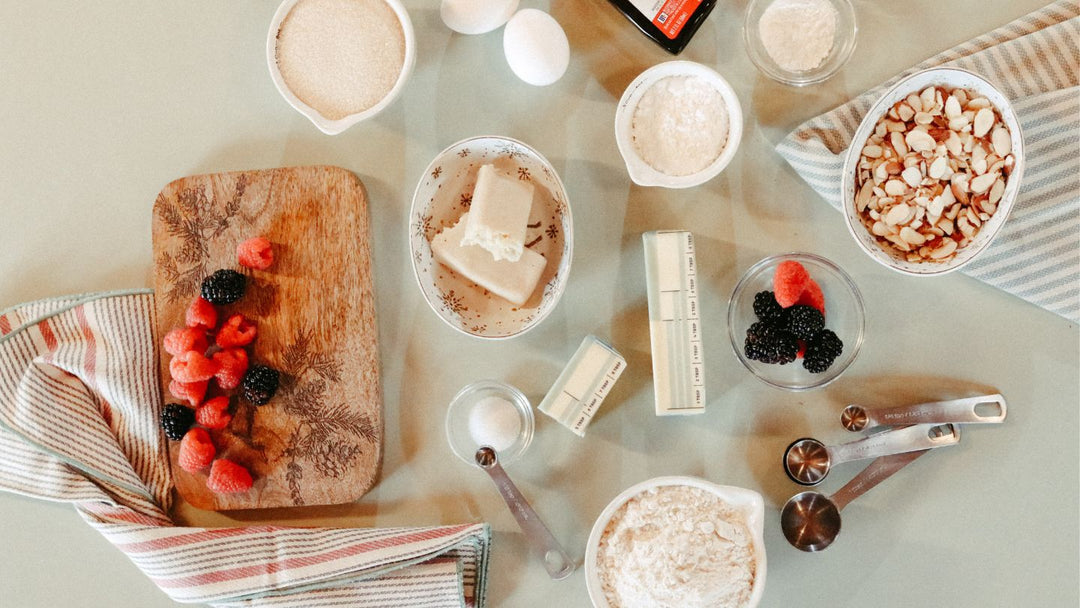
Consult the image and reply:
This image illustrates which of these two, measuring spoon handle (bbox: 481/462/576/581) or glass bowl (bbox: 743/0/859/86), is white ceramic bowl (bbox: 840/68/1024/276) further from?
measuring spoon handle (bbox: 481/462/576/581)

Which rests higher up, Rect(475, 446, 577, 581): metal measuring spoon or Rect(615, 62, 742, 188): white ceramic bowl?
Rect(615, 62, 742, 188): white ceramic bowl

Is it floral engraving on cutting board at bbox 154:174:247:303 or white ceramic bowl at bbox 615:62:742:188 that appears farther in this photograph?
floral engraving on cutting board at bbox 154:174:247:303

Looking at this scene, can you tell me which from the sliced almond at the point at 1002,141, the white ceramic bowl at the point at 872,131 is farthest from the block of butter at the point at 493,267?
the sliced almond at the point at 1002,141

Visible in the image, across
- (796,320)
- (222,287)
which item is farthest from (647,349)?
(222,287)

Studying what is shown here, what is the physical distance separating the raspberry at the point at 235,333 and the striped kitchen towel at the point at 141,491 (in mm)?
140

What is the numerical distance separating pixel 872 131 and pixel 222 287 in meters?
0.99

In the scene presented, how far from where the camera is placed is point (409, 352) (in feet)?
3.97

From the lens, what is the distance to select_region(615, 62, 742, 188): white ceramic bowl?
1.09 meters

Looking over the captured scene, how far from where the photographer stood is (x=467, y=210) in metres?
1.18

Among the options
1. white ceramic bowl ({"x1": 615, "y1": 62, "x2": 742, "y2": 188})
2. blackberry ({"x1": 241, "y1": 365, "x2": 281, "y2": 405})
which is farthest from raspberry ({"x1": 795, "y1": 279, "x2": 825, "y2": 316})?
blackberry ({"x1": 241, "y1": 365, "x2": 281, "y2": 405})

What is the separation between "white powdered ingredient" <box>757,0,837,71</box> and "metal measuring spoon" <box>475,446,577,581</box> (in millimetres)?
750

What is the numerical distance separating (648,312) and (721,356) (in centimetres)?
13

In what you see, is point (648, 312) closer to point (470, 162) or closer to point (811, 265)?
point (811, 265)

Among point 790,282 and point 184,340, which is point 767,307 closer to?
point 790,282
